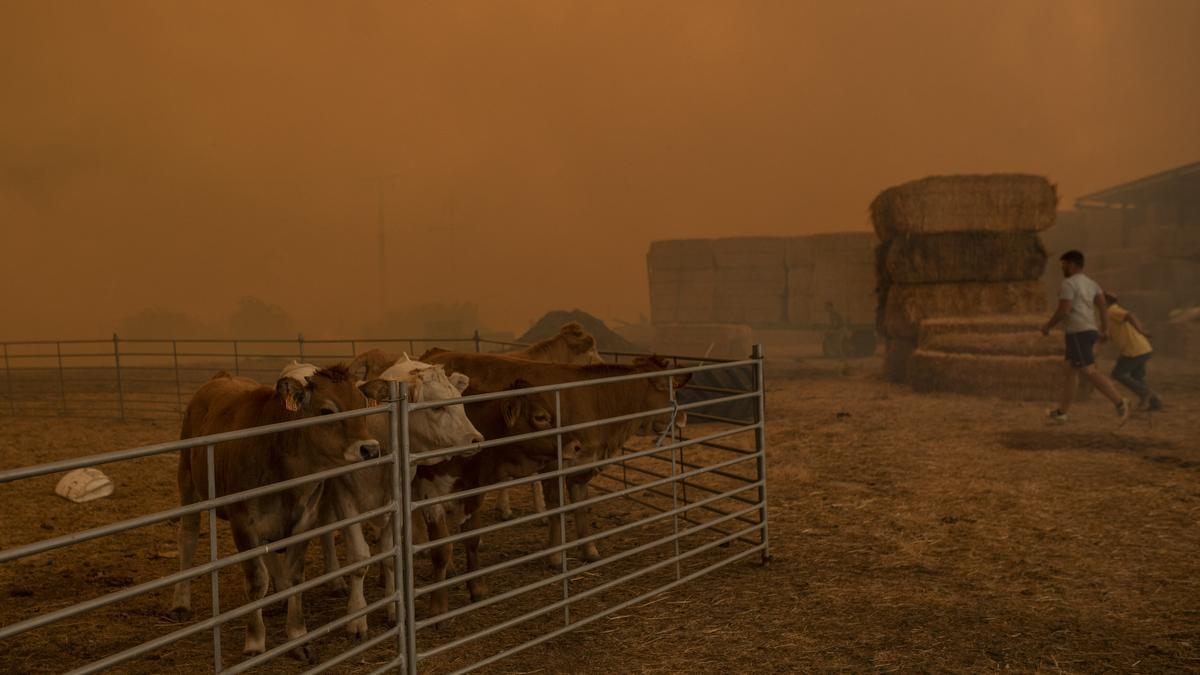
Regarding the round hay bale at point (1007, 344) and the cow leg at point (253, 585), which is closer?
the cow leg at point (253, 585)

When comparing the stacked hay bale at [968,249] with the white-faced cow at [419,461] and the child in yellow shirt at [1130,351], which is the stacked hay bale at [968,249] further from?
the white-faced cow at [419,461]

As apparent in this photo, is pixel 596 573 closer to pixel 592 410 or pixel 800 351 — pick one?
pixel 592 410

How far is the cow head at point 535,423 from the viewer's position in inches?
190

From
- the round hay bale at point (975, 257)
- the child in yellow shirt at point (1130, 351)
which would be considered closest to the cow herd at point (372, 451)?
the child in yellow shirt at point (1130, 351)

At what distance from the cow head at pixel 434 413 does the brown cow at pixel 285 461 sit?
0.27 meters

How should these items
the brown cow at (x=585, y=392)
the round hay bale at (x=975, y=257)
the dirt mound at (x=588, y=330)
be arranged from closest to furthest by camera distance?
the brown cow at (x=585, y=392), the round hay bale at (x=975, y=257), the dirt mound at (x=588, y=330)

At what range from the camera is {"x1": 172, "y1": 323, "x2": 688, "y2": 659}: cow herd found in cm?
390

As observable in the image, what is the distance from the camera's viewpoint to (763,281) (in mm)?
21312

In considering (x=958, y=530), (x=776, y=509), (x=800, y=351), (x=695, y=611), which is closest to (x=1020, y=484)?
(x=958, y=530)

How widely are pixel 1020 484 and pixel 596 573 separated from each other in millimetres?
3980

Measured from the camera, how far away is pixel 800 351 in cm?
2339

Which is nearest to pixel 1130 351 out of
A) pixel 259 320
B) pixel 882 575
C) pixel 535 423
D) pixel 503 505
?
pixel 882 575

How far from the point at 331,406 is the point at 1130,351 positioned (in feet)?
32.5

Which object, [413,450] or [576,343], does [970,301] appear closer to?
[576,343]
